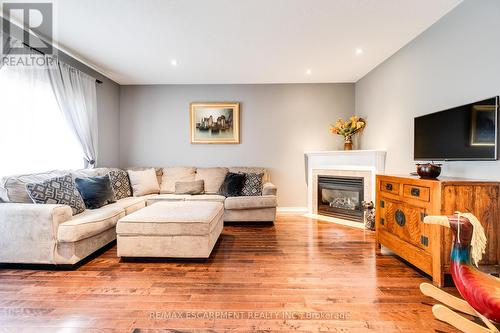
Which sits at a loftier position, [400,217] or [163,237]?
[400,217]

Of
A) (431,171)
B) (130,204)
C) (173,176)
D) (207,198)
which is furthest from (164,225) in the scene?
(431,171)

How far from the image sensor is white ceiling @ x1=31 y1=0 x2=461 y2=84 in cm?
218

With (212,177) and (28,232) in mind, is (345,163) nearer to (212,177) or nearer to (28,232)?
(212,177)

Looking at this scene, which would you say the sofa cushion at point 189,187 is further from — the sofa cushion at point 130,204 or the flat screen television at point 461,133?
the flat screen television at point 461,133

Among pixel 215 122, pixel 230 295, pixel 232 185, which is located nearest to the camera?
pixel 230 295

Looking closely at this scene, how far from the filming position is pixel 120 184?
3.60 m

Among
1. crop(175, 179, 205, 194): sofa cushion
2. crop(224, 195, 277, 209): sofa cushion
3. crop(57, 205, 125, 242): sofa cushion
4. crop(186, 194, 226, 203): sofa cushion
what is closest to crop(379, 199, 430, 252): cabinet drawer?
crop(224, 195, 277, 209): sofa cushion

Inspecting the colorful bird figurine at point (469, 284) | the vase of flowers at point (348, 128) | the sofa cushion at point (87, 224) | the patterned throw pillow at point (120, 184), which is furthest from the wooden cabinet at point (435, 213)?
the patterned throw pillow at point (120, 184)

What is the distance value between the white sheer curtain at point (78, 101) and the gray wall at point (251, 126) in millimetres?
877

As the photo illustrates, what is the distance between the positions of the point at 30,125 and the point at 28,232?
1.35 meters

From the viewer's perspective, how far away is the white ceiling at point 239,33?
7.16 feet

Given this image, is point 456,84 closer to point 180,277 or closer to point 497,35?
point 497,35

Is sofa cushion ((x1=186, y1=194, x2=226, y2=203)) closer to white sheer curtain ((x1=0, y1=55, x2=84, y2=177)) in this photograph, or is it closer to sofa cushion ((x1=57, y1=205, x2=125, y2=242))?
sofa cushion ((x1=57, y1=205, x2=125, y2=242))

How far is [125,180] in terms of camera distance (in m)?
3.75
